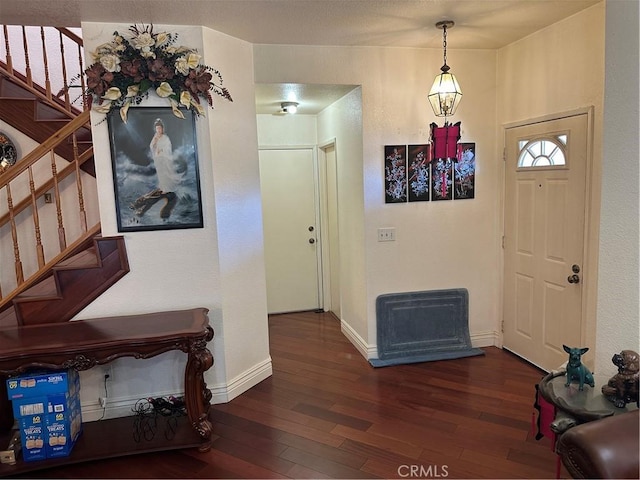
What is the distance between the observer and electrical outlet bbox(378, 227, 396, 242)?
11.9 feet

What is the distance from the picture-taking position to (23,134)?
383 cm

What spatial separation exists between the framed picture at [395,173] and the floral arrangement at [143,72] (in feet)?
4.91

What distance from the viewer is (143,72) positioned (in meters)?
2.71

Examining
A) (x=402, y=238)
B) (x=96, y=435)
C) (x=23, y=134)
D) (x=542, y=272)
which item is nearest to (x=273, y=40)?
(x=402, y=238)

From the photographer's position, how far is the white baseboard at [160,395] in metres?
2.91

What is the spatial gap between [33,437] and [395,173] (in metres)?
2.93

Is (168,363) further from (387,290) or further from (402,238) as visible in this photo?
(402,238)

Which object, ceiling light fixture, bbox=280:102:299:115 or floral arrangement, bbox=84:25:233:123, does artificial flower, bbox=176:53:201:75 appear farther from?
ceiling light fixture, bbox=280:102:299:115

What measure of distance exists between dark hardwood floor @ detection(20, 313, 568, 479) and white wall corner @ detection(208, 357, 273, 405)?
5cm

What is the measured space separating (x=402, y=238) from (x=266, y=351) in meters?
1.42

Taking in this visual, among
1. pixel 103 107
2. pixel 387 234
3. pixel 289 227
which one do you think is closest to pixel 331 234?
pixel 289 227

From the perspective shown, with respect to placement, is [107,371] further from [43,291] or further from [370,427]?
[370,427]

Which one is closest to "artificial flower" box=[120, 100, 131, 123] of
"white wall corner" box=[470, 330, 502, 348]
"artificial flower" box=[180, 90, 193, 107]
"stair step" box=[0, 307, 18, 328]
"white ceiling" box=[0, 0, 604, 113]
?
"artificial flower" box=[180, 90, 193, 107]

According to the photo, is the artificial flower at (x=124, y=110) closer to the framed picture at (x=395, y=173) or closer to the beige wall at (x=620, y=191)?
the framed picture at (x=395, y=173)
